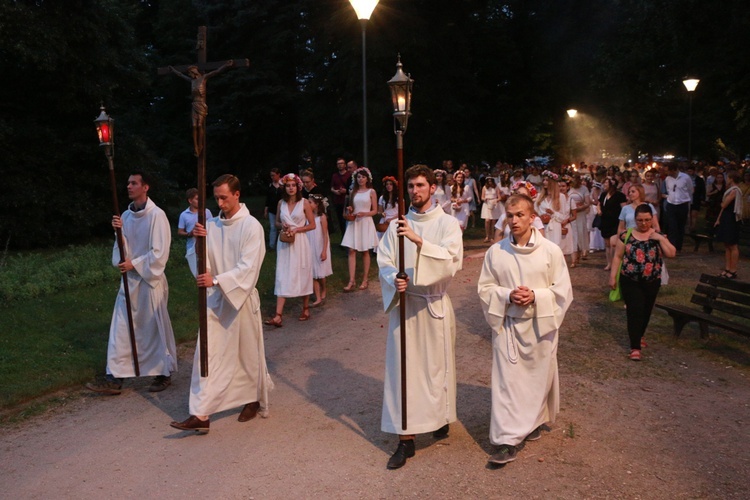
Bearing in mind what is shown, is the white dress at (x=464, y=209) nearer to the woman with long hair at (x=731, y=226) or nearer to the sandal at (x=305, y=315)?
the woman with long hair at (x=731, y=226)

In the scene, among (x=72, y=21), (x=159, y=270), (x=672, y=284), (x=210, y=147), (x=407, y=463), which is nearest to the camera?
(x=407, y=463)

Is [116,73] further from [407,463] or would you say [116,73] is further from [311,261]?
[407,463]

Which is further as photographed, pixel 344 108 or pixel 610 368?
pixel 344 108

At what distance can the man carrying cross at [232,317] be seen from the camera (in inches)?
270

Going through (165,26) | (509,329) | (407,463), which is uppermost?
(165,26)

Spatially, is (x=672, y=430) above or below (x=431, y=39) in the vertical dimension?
below

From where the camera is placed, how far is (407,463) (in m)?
6.04

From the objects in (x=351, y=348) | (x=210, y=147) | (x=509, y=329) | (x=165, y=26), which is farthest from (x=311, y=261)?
(x=165, y=26)

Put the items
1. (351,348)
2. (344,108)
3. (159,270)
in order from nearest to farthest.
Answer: (159,270)
(351,348)
(344,108)

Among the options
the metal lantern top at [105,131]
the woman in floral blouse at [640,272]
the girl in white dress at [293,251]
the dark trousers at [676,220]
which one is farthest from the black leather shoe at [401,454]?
the dark trousers at [676,220]

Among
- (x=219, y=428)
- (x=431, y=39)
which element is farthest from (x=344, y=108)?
(x=219, y=428)

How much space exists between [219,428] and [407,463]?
1880 millimetres

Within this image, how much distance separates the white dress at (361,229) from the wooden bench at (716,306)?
5.35 m

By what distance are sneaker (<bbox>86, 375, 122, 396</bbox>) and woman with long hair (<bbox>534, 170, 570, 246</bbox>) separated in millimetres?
8560
